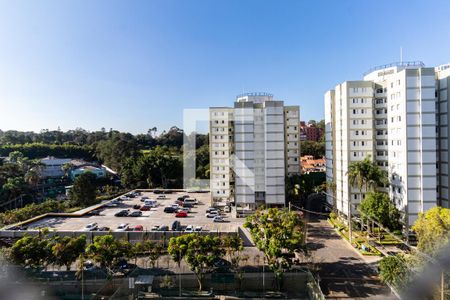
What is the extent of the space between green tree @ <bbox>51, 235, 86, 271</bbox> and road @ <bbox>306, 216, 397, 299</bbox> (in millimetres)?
14289

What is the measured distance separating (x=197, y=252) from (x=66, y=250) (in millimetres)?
7413

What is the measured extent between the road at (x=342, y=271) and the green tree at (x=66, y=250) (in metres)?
14.3

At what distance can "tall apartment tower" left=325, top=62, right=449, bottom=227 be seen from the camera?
74.7ft

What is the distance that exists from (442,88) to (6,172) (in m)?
51.4

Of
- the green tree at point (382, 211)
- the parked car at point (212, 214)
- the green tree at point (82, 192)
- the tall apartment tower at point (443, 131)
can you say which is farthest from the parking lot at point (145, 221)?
the tall apartment tower at point (443, 131)

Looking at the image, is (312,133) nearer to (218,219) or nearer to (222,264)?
(218,219)

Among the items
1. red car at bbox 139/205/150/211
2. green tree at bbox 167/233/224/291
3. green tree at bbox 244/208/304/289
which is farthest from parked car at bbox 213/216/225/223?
green tree at bbox 167/233/224/291

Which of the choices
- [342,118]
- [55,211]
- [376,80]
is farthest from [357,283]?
[55,211]

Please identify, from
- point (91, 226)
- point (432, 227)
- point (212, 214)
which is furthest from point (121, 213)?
point (432, 227)

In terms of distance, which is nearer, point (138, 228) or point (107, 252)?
point (107, 252)

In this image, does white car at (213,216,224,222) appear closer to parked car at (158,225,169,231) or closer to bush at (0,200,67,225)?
parked car at (158,225,169,231)

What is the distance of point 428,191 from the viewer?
74.4 feet

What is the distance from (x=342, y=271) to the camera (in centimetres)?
1800

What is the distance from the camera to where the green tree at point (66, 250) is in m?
15.7
